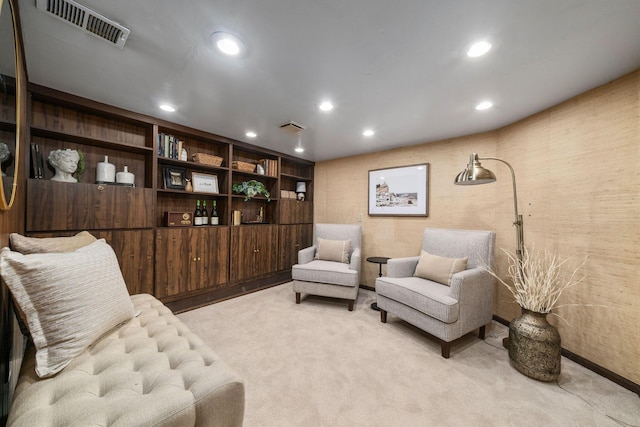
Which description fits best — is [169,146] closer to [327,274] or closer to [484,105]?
[327,274]

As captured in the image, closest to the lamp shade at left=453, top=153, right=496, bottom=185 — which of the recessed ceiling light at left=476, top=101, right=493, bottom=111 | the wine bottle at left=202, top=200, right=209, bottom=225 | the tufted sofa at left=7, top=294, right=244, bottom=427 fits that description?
the recessed ceiling light at left=476, top=101, right=493, bottom=111

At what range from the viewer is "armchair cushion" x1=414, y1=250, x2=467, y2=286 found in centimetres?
225

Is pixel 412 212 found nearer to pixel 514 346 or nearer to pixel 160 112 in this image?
pixel 514 346

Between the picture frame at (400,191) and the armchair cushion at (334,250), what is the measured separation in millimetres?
776

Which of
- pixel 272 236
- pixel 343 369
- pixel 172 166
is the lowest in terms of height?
pixel 343 369

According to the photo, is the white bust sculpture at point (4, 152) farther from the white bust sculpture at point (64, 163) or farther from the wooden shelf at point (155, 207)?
the white bust sculpture at point (64, 163)

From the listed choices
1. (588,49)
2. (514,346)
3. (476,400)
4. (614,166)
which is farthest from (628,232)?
(476,400)

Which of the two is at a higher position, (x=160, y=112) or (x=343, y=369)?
(x=160, y=112)

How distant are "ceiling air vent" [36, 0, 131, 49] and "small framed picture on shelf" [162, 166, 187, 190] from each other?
5.51ft

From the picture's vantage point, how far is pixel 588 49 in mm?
1366

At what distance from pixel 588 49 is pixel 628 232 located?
124 centimetres

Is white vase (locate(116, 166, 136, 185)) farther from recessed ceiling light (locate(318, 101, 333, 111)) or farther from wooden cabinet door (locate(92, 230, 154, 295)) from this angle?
recessed ceiling light (locate(318, 101, 333, 111))

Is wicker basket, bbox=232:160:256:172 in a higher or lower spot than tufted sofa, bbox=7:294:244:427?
higher

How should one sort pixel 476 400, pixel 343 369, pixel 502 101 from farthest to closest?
1. pixel 502 101
2. pixel 343 369
3. pixel 476 400
